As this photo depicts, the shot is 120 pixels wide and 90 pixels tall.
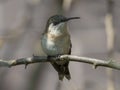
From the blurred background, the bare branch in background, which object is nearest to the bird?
the bare branch in background

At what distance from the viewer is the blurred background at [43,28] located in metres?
6.64

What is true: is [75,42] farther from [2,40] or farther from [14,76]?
[2,40]

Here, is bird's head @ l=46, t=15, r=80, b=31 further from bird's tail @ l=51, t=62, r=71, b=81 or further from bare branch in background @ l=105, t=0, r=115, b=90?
bare branch in background @ l=105, t=0, r=115, b=90

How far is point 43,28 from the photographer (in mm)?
6543

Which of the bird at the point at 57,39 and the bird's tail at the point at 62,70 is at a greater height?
the bird at the point at 57,39

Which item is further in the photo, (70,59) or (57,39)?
(57,39)

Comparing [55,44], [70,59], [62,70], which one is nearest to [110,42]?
[62,70]

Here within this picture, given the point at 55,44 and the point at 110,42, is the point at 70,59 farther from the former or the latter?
the point at 110,42

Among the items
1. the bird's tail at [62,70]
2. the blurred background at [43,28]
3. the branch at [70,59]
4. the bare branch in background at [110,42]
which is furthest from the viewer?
the blurred background at [43,28]

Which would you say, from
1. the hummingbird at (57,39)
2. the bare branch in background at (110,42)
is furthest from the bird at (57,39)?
the bare branch in background at (110,42)

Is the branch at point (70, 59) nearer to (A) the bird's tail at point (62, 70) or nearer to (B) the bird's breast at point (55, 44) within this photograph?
(B) the bird's breast at point (55, 44)

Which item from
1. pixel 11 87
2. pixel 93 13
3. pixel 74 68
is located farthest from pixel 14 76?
pixel 93 13

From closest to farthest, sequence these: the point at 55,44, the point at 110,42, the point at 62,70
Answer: the point at 55,44 → the point at 62,70 → the point at 110,42

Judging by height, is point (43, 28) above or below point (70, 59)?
below
